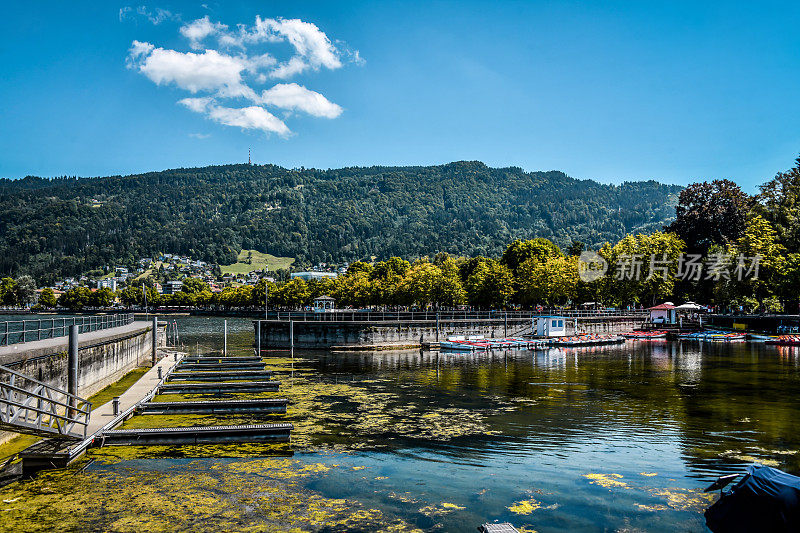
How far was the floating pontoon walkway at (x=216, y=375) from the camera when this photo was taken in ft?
129

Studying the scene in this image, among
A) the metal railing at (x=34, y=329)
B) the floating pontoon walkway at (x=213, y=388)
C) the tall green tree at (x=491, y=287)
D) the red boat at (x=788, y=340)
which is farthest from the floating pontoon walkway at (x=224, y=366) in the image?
the red boat at (x=788, y=340)

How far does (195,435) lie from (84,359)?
40.6ft

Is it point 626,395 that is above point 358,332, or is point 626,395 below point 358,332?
below

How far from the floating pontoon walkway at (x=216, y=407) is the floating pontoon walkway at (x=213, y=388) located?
Answer: 17.0 feet

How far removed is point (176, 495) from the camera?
15633 millimetres

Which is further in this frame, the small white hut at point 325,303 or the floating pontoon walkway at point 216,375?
the small white hut at point 325,303

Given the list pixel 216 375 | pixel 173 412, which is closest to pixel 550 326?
pixel 216 375

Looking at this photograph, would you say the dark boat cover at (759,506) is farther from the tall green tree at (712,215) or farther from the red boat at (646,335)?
the tall green tree at (712,215)

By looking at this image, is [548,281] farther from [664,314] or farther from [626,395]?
[626,395]

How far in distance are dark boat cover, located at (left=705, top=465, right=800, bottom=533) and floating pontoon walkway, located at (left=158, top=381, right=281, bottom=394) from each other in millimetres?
26390

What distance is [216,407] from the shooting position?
28344mm

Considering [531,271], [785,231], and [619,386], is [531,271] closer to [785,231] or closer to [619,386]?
[785,231]

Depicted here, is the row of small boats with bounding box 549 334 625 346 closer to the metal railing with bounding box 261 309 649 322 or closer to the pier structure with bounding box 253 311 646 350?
the pier structure with bounding box 253 311 646 350

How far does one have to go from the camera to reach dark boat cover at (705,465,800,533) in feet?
39.1
